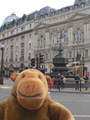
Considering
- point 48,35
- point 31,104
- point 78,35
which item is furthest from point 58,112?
point 48,35

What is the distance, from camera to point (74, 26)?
4628 cm

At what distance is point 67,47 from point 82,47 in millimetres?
4600

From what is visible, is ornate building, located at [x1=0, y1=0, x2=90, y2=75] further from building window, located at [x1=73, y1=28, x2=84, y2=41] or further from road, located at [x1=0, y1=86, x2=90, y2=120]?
road, located at [x1=0, y1=86, x2=90, y2=120]

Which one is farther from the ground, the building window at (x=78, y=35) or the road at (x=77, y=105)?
the building window at (x=78, y=35)

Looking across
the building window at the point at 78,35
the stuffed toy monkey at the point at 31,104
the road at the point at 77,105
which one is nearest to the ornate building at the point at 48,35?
the building window at the point at 78,35

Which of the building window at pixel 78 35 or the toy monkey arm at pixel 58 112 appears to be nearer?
the toy monkey arm at pixel 58 112

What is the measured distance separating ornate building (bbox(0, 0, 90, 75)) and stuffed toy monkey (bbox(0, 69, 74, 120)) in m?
32.8

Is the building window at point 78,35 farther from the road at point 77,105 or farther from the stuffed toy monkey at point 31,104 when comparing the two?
the stuffed toy monkey at point 31,104

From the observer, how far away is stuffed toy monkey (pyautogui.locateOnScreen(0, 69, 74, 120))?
2.24m

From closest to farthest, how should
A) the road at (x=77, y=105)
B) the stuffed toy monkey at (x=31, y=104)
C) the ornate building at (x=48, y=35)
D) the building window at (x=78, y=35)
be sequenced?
the stuffed toy monkey at (x=31, y=104), the road at (x=77, y=105), the ornate building at (x=48, y=35), the building window at (x=78, y=35)

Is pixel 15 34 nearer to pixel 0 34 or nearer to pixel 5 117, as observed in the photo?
pixel 0 34

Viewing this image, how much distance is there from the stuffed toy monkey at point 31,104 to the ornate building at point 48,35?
1292 inches

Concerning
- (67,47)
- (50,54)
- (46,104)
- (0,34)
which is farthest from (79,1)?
(46,104)

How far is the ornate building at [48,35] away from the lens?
44.3 metres
